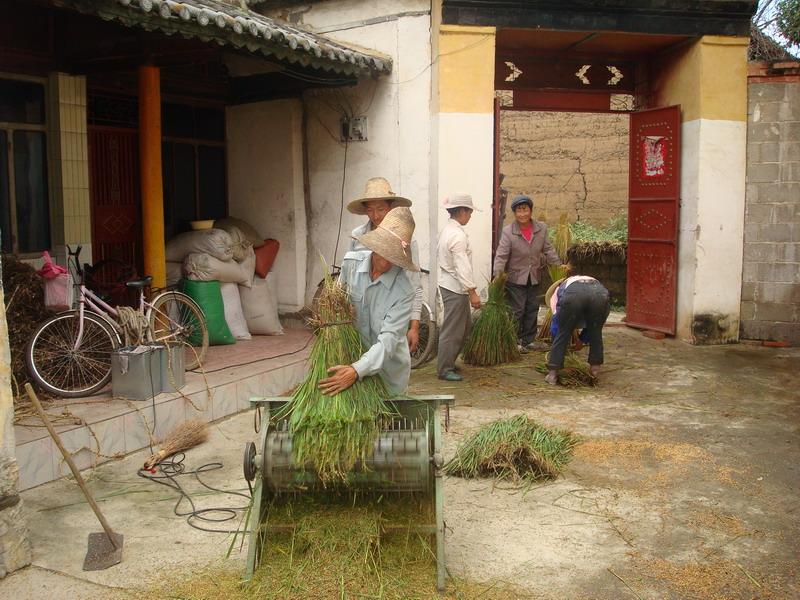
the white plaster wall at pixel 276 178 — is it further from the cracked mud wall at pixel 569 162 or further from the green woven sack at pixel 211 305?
the cracked mud wall at pixel 569 162

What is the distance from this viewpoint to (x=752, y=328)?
9.04 meters

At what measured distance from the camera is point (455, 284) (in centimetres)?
729

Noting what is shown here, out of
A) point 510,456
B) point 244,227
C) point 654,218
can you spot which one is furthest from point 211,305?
point 654,218

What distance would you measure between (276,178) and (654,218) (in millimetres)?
A: 4374

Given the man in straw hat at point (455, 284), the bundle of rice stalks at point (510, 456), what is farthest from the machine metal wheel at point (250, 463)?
the man in straw hat at point (455, 284)

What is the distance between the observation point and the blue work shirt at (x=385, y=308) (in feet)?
12.6

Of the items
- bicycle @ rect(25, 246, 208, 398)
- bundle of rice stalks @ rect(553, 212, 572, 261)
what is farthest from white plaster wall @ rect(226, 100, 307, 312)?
bundle of rice stalks @ rect(553, 212, 572, 261)

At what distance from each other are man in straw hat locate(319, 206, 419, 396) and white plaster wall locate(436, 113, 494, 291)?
4.31m

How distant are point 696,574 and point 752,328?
6091 millimetres

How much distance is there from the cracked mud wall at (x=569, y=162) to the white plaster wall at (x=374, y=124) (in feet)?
21.4

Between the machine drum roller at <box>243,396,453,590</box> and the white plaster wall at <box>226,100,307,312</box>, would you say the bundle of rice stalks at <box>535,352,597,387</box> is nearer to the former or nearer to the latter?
the white plaster wall at <box>226,100,307,312</box>

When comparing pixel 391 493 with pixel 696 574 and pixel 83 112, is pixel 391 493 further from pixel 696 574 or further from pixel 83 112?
pixel 83 112

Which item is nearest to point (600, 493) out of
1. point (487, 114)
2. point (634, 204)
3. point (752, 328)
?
point (487, 114)

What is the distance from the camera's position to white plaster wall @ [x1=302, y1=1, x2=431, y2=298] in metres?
8.28
